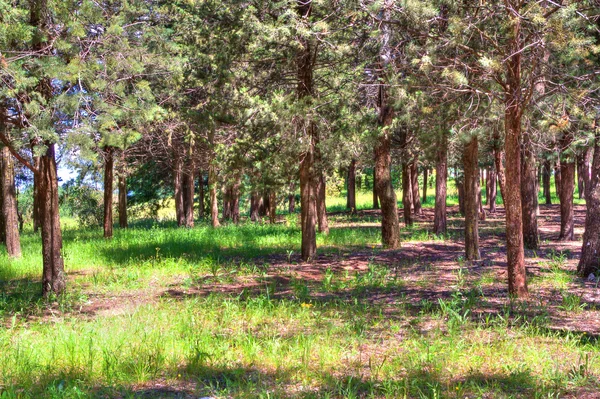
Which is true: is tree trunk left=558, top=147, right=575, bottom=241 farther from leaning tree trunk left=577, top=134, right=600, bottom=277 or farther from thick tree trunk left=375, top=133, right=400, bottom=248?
leaning tree trunk left=577, top=134, right=600, bottom=277

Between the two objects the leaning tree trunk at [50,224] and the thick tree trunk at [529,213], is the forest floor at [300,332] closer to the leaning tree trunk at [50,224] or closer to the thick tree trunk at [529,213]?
the leaning tree trunk at [50,224]

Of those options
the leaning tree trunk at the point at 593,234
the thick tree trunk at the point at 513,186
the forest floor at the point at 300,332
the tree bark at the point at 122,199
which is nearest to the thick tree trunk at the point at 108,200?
the tree bark at the point at 122,199

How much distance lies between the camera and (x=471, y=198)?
10.8m

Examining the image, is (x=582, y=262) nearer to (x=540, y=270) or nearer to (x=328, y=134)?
(x=540, y=270)

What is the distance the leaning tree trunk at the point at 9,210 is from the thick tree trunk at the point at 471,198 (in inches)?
408

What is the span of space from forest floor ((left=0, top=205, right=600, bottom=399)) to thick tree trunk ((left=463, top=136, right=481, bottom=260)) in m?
0.43

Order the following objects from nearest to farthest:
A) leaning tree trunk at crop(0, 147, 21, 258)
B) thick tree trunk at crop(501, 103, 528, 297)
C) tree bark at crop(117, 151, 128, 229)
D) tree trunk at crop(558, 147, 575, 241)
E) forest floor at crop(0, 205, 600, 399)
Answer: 1. forest floor at crop(0, 205, 600, 399)
2. thick tree trunk at crop(501, 103, 528, 297)
3. leaning tree trunk at crop(0, 147, 21, 258)
4. tree trunk at crop(558, 147, 575, 241)
5. tree bark at crop(117, 151, 128, 229)

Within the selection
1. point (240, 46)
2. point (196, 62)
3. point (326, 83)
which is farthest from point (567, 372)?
point (196, 62)

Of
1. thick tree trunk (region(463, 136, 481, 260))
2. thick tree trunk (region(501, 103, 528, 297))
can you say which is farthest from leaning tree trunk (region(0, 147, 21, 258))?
thick tree trunk (region(501, 103, 528, 297))

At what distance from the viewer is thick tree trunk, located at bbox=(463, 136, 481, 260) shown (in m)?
10.8

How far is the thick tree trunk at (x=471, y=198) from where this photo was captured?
1078cm

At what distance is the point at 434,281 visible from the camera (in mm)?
9180

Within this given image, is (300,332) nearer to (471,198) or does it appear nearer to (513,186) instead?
(513,186)

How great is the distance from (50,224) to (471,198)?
7772mm
